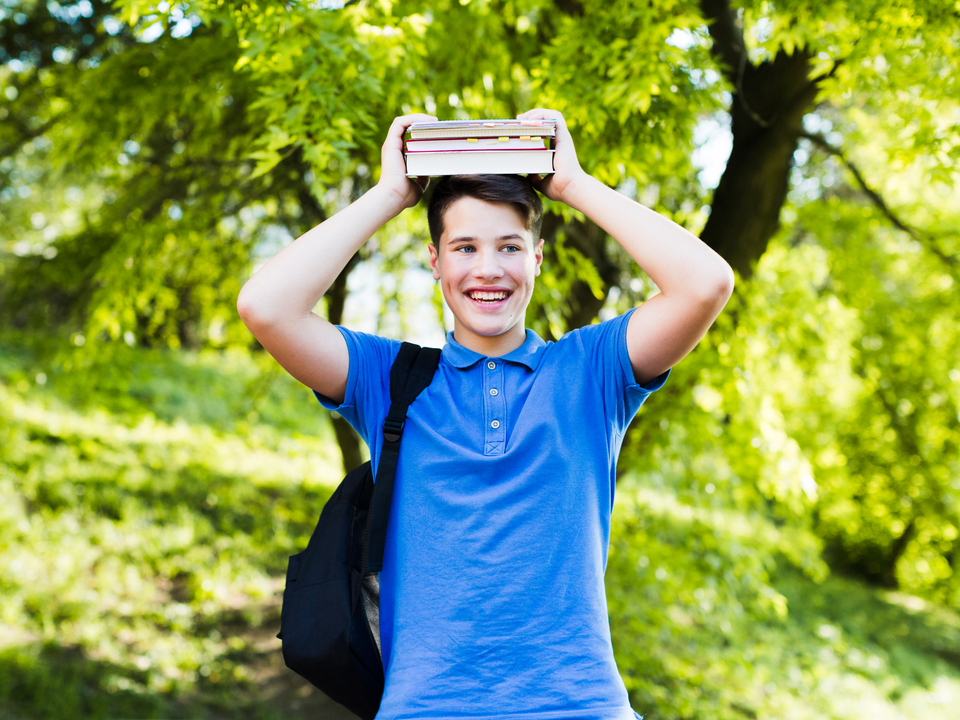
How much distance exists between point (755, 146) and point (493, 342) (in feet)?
9.46

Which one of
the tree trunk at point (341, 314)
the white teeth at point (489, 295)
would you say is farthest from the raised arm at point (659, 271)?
the tree trunk at point (341, 314)

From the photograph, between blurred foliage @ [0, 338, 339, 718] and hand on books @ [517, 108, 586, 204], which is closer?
hand on books @ [517, 108, 586, 204]

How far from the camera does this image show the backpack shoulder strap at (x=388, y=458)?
147cm

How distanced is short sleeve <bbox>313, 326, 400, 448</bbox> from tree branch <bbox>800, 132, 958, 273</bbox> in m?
3.41

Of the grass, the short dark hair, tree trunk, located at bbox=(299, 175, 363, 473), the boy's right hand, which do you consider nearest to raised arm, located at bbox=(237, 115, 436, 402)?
the boy's right hand

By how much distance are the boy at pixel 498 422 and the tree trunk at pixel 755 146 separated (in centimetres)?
247

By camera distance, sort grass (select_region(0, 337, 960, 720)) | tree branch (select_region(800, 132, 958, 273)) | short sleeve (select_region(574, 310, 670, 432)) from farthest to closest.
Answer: grass (select_region(0, 337, 960, 720)), tree branch (select_region(800, 132, 958, 273)), short sleeve (select_region(574, 310, 670, 432))

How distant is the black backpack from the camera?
4.70ft

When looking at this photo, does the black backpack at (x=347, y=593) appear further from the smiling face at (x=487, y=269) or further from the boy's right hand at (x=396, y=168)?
the boy's right hand at (x=396, y=168)

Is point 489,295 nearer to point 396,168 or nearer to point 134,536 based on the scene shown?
point 396,168

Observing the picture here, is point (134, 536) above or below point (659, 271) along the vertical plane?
below

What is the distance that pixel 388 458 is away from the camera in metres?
1.49

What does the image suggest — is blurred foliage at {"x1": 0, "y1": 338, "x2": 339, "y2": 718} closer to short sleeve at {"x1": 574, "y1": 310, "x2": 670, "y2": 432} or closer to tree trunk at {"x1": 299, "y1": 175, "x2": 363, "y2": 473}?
tree trunk at {"x1": 299, "y1": 175, "x2": 363, "y2": 473}

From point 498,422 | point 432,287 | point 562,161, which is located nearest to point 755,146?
point 432,287
